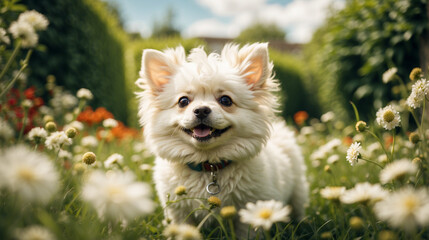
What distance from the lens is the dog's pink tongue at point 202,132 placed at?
2070 millimetres

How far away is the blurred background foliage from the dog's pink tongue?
364cm

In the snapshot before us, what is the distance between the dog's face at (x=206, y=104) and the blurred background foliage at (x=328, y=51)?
305 cm

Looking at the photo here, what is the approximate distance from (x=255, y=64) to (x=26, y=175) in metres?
1.98

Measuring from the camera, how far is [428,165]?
1411mm

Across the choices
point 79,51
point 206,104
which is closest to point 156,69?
point 206,104

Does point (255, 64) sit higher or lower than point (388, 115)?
higher

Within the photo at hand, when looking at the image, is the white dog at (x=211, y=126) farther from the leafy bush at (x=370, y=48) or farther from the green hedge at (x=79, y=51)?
the green hedge at (x=79, y=51)

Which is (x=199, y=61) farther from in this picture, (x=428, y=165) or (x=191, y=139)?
(x=428, y=165)

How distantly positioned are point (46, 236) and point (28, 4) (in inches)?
181

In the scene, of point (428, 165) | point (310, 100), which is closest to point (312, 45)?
point (310, 100)

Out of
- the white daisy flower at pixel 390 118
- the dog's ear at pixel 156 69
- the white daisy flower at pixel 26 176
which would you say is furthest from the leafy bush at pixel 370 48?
the white daisy flower at pixel 26 176

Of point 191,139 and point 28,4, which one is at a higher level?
point 28,4

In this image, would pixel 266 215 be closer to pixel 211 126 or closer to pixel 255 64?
pixel 211 126

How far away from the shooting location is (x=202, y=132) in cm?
210
